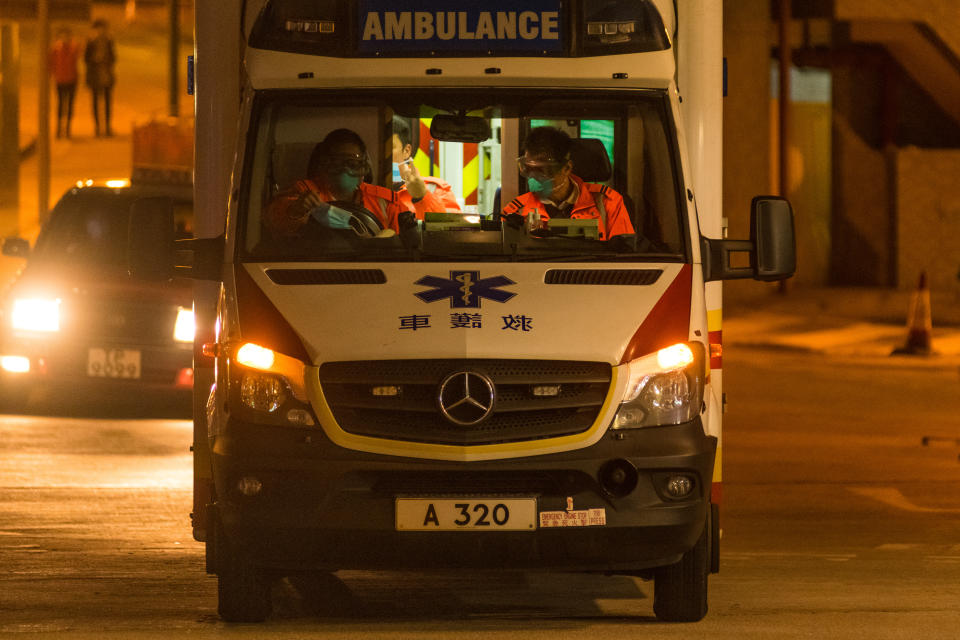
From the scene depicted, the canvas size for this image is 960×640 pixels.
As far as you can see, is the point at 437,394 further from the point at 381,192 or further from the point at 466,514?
the point at 381,192

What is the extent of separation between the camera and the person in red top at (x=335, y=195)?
26.9 ft

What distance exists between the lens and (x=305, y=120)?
27.6 ft

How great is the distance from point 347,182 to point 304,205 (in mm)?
262

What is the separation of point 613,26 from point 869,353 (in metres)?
16.0

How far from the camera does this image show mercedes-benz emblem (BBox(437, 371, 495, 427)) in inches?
293

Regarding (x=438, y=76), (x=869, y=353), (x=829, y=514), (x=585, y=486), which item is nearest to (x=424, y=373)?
(x=585, y=486)

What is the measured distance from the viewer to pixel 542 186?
8.54 meters

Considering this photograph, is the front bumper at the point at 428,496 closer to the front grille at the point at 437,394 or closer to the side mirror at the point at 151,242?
the front grille at the point at 437,394

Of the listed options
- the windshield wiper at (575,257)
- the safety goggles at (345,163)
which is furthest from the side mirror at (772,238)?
the safety goggles at (345,163)

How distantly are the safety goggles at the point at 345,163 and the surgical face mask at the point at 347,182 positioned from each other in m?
0.02

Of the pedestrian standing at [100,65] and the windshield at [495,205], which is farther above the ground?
the pedestrian standing at [100,65]

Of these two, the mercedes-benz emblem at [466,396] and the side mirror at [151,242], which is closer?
the mercedes-benz emblem at [466,396]

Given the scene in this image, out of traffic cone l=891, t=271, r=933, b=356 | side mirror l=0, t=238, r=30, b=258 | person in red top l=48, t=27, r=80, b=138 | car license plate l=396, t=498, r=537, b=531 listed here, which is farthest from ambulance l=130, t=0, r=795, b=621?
person in red top l=48, t=27, r=80, b=138

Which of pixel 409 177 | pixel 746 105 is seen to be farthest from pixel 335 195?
pixel 746 105
